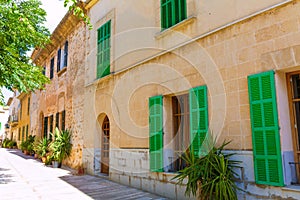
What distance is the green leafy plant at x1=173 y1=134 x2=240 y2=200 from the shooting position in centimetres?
386

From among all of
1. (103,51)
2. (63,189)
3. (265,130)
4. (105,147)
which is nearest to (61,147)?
(105,147)

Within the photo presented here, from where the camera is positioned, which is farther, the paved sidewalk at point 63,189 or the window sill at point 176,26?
the paved sidewalk at point 63,189

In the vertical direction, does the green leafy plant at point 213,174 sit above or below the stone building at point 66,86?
below

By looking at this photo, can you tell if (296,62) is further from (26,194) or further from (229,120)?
(26,194)

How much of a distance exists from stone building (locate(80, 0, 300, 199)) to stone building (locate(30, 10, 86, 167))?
5.38 feet

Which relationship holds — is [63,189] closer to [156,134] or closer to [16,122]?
[156,134]

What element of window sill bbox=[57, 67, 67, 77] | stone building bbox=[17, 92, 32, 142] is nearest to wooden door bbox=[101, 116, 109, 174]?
window sill bbox=[57, 67, 67, 77]

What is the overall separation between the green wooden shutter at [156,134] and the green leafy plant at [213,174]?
4.50ft

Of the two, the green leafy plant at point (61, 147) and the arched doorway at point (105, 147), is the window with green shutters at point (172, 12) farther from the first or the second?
the green leafy plant at point (61, 147)

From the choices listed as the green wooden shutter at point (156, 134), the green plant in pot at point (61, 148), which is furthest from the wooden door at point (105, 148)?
the green wooden shutter at point (156, 134)

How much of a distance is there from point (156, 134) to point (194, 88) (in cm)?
152

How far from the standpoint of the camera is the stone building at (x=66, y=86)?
10.4 m

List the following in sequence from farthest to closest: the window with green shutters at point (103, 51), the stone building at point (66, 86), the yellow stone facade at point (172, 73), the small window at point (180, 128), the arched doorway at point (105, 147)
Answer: the stone building at point (66, 86) → the arched doorway at point (105, 147) → the window with green shutters at point (103, 51) → the small window at point (180, 128) → the yellow stone facade at point (172, 73)

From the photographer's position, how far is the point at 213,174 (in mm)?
4035
